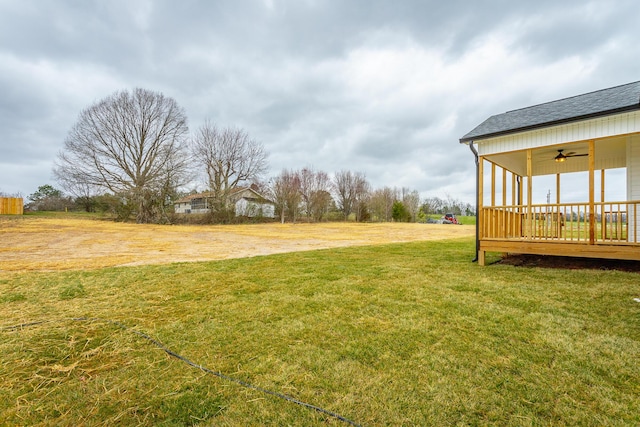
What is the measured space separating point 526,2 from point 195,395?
13201 millimetres

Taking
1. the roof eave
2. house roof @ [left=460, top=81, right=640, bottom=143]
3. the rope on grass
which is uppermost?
house roof @ [left=460, top=81, right=640, bottom=143]

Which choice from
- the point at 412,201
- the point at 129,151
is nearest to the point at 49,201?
the point at 129,151

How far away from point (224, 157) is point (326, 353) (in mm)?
26962

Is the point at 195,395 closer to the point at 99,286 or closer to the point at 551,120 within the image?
the point at 99,286

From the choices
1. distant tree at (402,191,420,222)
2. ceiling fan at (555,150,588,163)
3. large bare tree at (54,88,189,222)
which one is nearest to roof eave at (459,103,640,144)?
ceiling fan at (555,150,588,163)

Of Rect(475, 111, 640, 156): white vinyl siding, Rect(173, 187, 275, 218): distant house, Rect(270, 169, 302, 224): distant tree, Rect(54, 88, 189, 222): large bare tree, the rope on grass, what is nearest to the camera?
the rope on grass

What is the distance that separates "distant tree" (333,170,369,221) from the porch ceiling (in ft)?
85.5

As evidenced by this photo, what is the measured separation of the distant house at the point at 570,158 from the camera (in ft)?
15.5

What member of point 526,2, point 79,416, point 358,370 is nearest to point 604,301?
point 358,370

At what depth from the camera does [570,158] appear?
752cm

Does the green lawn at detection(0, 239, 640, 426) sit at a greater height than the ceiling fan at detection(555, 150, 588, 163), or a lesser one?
lesser

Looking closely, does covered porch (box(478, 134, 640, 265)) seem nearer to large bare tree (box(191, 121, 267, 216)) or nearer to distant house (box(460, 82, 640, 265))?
distant house (box(460, 82, 640, 265))

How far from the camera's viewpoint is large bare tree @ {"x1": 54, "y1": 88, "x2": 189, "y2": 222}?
21266 mm

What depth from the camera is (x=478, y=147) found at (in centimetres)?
625
